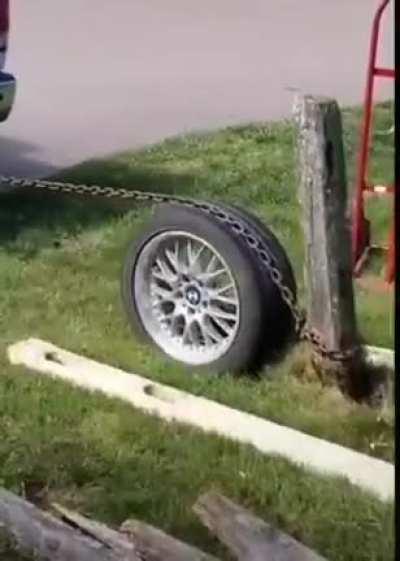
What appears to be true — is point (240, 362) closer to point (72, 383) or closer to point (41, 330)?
point (72, 383)

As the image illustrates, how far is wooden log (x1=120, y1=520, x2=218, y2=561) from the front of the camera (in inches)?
160

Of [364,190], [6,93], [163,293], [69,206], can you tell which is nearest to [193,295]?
[163,293]

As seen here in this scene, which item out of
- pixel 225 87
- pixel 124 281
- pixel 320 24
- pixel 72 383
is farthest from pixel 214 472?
pixel 320 24

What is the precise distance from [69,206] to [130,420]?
3.08 meters

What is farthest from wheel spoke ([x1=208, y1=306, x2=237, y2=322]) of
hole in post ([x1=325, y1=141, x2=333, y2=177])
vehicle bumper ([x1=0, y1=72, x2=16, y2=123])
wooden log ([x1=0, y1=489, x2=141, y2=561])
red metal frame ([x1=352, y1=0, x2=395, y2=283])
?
vehicle bumper ([x1=0, y1=72, x2=16, y2=123])

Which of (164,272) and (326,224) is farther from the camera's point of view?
(164,272)

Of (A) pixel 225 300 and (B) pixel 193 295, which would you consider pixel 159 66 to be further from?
(A) pixel 225 300

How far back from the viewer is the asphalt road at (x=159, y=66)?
1081 centimetres

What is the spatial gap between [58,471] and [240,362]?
3.26 ft

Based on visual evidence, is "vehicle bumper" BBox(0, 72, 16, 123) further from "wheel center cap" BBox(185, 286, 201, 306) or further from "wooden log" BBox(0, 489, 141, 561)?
"wooden log" BBox(0, 489, 141, 561)

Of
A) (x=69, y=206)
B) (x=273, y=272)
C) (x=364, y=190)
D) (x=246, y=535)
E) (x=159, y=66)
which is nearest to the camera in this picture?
(x=246, y=535)

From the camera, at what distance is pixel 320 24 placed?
15094 mm

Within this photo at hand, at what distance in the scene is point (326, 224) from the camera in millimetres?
5480

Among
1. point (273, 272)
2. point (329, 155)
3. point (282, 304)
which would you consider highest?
point (329, 155)
